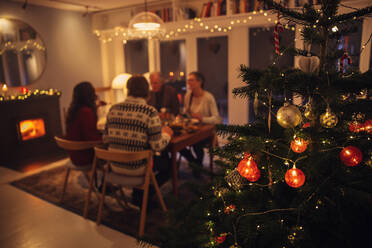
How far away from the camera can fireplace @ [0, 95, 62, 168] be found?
448 cm

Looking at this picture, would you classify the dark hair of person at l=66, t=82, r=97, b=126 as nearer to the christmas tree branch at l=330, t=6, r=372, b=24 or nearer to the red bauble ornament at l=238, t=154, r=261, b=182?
the red bauble ornament at l=238, t=154, r=261, b=182

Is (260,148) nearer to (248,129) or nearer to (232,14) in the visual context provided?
(248,129)

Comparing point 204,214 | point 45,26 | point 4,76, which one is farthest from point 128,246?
point 45,26

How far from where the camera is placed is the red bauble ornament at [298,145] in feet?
3.03

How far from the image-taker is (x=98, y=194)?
3068 mm

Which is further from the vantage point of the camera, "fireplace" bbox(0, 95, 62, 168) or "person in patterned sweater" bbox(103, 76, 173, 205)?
"fireplace" bbox(0, 95, 62, 168)

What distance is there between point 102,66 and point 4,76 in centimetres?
205

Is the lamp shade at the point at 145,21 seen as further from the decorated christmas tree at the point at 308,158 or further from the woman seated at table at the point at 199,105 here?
the decorated christmas tree at the point at 308,158

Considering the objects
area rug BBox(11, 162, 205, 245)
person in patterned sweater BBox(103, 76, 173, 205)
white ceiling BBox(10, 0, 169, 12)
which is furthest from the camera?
white ceiling BBox(10, 0, 169, 12)

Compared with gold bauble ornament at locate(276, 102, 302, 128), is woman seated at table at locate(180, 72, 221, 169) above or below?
below

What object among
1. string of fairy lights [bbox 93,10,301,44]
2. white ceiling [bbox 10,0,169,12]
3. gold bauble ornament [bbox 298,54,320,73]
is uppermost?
white ceiling [bbox 10,0,169,12]

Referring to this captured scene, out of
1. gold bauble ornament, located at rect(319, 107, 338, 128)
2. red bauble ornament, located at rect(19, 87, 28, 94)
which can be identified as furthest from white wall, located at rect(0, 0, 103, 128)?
gold bauble ornament, located at rect(319, 107, 338, 128)

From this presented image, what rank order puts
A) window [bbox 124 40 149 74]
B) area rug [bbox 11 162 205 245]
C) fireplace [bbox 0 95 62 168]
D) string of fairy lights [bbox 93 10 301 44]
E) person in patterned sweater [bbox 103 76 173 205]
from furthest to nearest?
window [bbox 124 40 149 74] < fireplace [bbox 0 95 62 168] < string of fairy lights [bbox 93 10 301 44] < area rug [bbox 11 162 205 245] < person in patterned sweater [bbox 103 76 173 205]

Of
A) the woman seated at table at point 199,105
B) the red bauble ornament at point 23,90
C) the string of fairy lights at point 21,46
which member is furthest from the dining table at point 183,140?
the string of fairy lights at point 21,46
